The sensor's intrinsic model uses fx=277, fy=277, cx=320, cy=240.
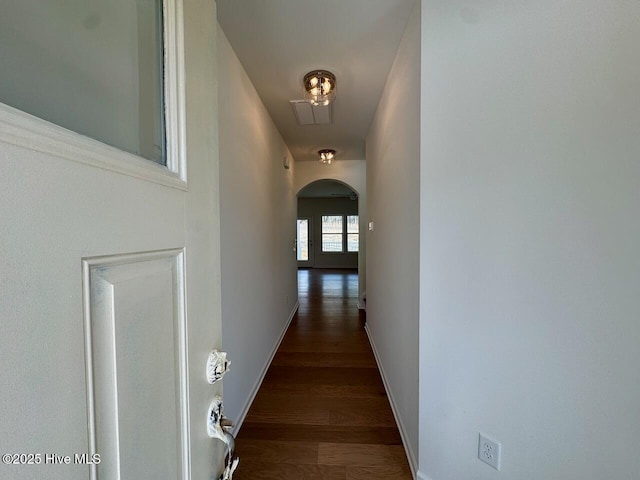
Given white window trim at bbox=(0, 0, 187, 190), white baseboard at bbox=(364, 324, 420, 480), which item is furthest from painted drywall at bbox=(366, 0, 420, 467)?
white window trim at bbox=(0, 0, 187, 190)

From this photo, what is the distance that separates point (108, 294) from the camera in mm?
358

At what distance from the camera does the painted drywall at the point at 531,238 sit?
2.87ft

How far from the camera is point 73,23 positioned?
1.43ft

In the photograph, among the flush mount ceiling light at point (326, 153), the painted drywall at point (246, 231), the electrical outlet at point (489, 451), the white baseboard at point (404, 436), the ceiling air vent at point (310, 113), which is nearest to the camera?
the electrical outlet at point (489, 451)

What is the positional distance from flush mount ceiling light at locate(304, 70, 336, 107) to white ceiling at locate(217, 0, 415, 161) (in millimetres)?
47

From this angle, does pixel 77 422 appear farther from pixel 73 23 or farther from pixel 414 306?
pixel 414 306

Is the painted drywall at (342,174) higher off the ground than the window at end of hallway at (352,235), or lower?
higher

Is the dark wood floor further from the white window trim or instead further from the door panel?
the white window trim

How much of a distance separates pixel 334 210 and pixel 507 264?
9.13 m

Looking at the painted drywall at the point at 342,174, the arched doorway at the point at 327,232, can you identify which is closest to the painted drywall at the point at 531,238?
the painted drywall at the point at 342,174

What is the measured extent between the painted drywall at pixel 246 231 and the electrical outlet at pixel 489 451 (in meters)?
1.29

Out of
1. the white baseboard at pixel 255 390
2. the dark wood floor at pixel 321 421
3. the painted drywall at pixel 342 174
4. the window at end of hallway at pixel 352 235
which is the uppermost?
the painted drywall at pixel 342 174

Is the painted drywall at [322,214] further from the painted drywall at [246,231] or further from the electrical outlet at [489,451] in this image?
the electrical outlet at [489,451]

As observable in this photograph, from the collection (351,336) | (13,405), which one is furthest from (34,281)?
(351,336)
